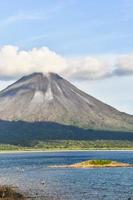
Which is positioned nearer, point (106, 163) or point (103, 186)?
point (103, 186)

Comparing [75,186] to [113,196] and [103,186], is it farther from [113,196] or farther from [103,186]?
[113,196]

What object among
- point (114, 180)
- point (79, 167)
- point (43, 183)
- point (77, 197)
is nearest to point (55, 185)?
point (43, 183)

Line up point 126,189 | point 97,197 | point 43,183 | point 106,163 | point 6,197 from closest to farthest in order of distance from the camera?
point 6,197 < point 97,197 < point 126,189 < point 43,183 < point 106,163

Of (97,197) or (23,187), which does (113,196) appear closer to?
(97,197)

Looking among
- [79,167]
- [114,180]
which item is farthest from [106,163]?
[114,180]

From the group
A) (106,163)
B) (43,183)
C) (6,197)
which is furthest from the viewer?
(106,163)

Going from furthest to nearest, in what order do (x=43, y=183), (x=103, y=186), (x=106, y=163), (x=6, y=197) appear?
(x=106, y=163), (x=43, y=183), (x=103, y=186), (x=6, y=197)

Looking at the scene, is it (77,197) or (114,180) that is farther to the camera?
(114,180)

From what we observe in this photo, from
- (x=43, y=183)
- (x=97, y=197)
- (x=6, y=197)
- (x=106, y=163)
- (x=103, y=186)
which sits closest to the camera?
(x=6, y=197)
